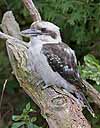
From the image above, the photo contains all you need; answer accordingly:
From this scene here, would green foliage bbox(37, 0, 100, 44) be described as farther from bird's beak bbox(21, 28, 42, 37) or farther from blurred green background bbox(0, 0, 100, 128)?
bird's beak bbox(21, 28, 42, 37)

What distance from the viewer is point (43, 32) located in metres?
3.09

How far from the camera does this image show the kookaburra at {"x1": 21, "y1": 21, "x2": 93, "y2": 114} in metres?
3.07

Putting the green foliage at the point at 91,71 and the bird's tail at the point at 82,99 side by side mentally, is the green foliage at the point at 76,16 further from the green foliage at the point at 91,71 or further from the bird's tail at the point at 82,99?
the bird's tail at the point at 82,99

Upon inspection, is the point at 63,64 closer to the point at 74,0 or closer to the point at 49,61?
the point at 49,61

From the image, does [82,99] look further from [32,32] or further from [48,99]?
[32,32]

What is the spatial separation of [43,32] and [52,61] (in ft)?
0.59

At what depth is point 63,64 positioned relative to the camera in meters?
3.10

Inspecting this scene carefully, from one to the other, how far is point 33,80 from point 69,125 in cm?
49

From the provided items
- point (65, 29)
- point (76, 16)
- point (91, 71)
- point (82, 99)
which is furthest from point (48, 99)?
point (65, 29)

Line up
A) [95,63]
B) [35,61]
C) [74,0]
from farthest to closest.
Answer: [74,0] → [95,63] → [35,61]

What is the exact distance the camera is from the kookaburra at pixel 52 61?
3074 mm

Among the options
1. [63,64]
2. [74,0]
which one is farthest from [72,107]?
[74,0]

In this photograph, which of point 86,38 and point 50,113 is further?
point 86,38

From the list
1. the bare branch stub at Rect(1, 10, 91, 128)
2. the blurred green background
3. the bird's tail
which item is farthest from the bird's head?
the blurred green background
